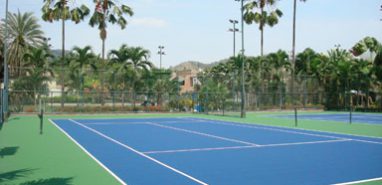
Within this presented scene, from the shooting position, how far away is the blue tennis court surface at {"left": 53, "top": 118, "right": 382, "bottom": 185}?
31.8ft

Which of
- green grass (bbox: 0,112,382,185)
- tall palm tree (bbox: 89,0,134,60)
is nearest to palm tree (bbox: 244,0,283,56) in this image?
tall palm tree (bbox: 89,0,134,60)

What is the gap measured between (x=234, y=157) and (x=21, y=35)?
37.2m

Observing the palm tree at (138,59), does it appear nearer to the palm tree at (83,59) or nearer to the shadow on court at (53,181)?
the palm tree at (83,59)

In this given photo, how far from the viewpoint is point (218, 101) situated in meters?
40.2

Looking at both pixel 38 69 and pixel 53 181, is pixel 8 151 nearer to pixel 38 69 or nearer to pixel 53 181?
pixel 53 181

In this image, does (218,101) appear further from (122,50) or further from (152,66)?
(122,50)

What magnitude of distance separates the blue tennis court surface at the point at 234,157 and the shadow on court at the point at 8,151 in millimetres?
2208

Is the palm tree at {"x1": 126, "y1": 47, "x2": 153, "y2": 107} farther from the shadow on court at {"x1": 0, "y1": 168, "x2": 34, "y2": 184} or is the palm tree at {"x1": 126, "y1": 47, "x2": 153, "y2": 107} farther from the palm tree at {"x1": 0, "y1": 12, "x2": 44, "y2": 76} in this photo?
the shadow on court at {"x1": 0, "y1": 168, "x2": 34, "y2": 184}

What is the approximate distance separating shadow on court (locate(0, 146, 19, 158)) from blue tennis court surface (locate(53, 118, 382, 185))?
221cm

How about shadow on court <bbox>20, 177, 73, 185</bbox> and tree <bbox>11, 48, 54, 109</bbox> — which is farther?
tree <bbox>11, 48, 54, 109</bbox>

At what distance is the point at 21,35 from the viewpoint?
44219mm

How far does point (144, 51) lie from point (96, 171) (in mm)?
32803

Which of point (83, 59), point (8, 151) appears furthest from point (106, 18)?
point (8, 151)

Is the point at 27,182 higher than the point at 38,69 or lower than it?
lower
